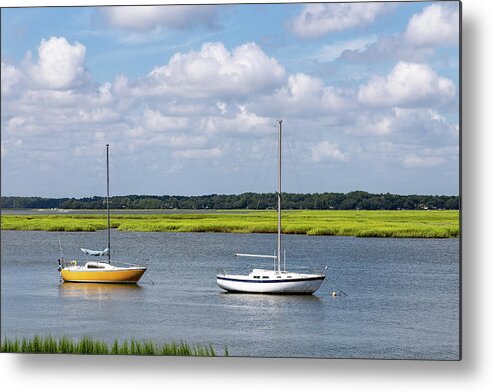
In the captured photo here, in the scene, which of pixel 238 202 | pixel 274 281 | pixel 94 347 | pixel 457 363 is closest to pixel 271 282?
pixel 274 281

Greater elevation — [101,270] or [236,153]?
[236,153]

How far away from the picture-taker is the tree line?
7.31 m

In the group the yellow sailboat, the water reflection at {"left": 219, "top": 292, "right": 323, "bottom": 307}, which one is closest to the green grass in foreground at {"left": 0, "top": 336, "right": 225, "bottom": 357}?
the water reflection at {"left": 219, "top": 292, "right": 323, "bottom": 307}

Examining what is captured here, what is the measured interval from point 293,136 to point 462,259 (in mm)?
1816

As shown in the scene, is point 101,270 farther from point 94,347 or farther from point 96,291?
point 94,347

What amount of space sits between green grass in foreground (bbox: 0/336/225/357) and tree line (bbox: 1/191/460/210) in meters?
1.12

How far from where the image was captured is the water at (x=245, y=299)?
6.93 metres

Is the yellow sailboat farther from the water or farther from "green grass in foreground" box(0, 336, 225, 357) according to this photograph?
"green grass in foreground" box(0, 336, 225, 357)

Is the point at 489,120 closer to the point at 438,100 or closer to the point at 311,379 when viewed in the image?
the point at 438,100

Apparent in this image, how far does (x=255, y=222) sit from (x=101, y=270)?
2173 mm

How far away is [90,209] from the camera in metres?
7.73

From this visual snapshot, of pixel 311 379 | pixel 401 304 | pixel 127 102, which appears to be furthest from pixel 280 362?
pixel 127 102

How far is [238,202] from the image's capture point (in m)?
7.64

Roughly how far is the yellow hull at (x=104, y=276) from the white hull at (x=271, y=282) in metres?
0.80
